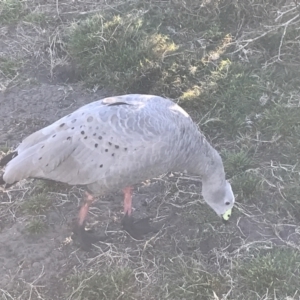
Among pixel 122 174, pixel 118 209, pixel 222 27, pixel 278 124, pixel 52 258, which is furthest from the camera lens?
pixel 222 27

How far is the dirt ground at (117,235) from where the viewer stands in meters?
3.71

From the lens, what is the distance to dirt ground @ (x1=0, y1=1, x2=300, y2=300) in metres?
3.71

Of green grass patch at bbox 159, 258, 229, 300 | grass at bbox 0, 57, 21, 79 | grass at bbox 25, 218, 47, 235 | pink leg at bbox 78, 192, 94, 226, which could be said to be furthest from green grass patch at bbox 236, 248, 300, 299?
grass at bbox 0, 57, 21, 79

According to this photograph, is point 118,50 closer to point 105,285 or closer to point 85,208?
point 85,208

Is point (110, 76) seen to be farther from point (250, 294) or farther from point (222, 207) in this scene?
point (250, 294)

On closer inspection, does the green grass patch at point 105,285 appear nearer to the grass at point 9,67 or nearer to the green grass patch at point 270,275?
the green grass patch at point 270,275

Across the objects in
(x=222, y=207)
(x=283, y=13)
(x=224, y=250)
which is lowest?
A: (x=224, y=250)

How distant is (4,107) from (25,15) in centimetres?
166

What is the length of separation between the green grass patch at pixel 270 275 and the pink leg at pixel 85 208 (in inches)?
46.2

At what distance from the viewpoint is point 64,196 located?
14.1ft

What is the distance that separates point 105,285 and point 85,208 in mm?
600

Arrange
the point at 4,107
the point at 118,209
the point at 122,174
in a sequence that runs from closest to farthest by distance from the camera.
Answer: the point at 122,174
the point at 118,209
the point at 4,107

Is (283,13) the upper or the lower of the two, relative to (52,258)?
upper

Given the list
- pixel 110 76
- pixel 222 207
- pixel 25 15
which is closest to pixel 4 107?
pixel 110 76
